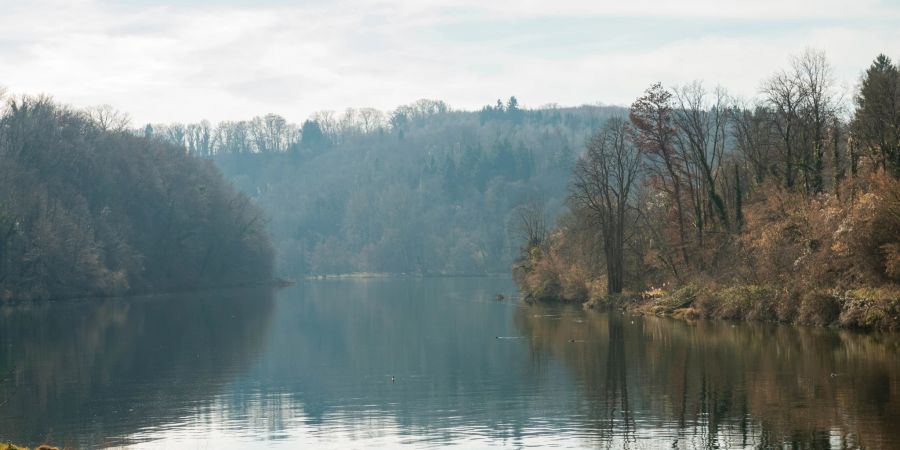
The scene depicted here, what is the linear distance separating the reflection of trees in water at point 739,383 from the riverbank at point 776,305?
1.24m

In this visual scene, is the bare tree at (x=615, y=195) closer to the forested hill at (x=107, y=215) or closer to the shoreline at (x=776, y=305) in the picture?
the shoreline at (x=776, y=305)

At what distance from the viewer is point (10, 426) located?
90.3 feet

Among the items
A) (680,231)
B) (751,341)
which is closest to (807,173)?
(680,231)

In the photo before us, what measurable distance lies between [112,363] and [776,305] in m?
30.4

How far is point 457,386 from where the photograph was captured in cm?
3422

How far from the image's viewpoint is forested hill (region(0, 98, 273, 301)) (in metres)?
89.1

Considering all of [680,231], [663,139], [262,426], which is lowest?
[262,426]

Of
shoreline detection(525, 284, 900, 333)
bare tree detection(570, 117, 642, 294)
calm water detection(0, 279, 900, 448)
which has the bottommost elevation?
calm water detection(0, 279, 900, 448)

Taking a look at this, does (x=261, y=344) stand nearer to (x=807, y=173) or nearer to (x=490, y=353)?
(x=490, y=353)

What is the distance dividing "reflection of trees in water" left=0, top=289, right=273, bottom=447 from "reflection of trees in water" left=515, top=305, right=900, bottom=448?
12560mm

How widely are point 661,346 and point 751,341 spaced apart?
3572 mm

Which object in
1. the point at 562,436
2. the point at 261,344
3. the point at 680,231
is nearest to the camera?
the point at 562,436

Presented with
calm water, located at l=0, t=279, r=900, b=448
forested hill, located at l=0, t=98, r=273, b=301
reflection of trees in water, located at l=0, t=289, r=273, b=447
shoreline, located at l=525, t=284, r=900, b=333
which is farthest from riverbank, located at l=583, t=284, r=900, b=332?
forested hill, located at l=0, t=98, r=273, b=301

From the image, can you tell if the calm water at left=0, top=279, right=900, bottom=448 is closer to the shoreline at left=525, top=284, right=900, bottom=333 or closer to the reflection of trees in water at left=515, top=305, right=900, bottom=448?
the reflection of trees in water at left=515, top=305, right=900, bottom=448
